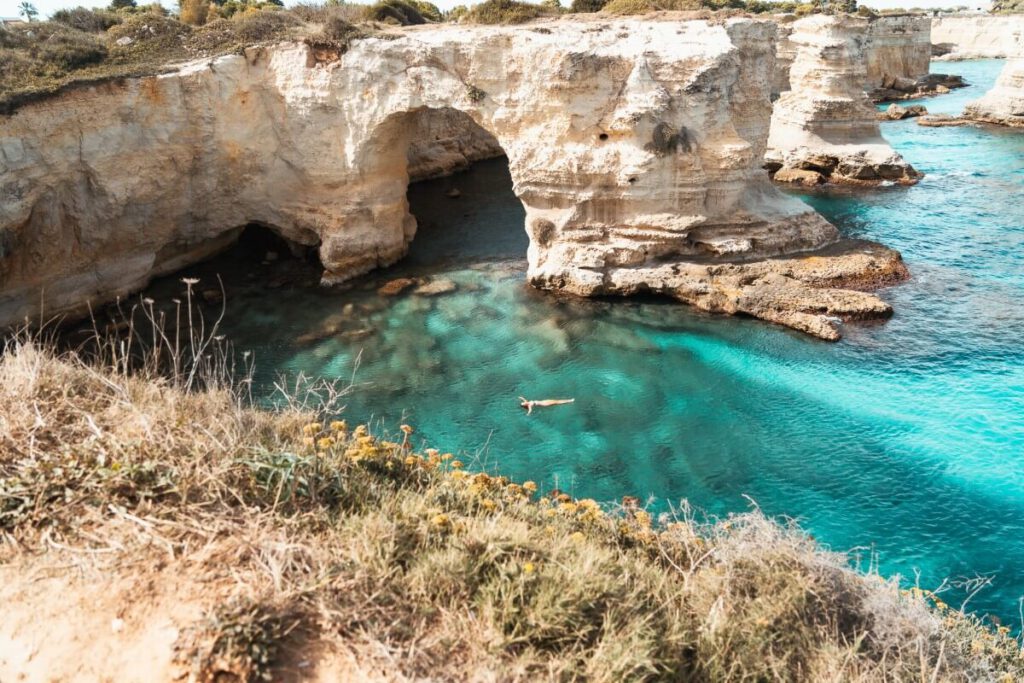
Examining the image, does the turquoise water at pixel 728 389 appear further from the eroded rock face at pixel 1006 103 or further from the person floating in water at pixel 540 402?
the eroded rock face at pixel 1006 103

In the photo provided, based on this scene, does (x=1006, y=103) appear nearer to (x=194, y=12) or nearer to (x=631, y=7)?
(x=631, y=7)

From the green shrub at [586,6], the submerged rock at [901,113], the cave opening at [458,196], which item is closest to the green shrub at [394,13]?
the cave opening at [458,196]

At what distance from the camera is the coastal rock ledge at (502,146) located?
15211 mm

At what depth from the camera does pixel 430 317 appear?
16062 mm

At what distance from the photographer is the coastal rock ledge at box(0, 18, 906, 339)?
15211 millimetres

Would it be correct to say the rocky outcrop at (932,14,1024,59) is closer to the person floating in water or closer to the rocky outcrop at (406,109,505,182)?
the rocky outcrop at (406,109,505,182)

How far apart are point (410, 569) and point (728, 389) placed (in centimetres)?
936

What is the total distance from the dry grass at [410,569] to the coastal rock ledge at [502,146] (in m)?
9.83

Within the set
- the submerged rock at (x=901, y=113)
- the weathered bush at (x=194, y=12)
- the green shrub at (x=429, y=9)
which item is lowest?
the submerged rock at (x=901, y=113)

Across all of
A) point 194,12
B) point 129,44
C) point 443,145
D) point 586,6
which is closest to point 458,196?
point 443,145

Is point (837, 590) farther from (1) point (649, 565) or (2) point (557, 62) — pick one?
(2) point (557, 62)

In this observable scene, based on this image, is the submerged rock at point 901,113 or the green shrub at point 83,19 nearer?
the green shrub at point 83,19

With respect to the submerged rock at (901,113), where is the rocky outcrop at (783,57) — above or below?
above

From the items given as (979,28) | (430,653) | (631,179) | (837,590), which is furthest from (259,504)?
(979,28)
